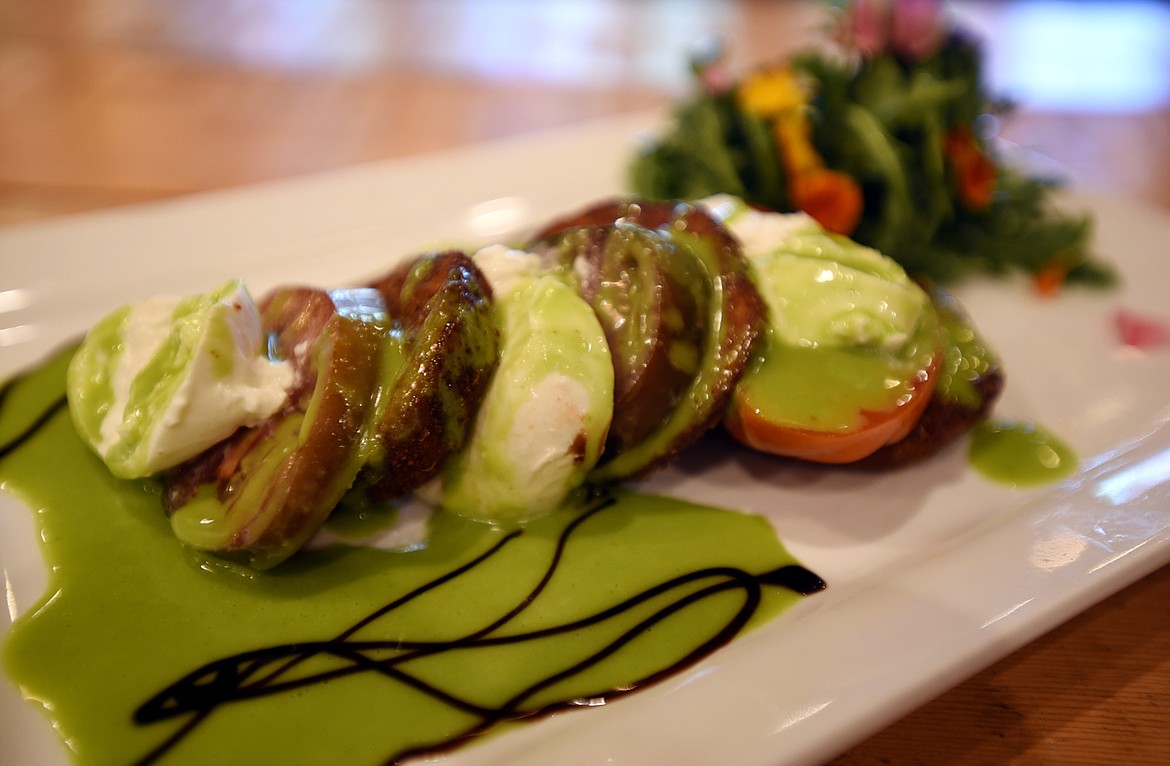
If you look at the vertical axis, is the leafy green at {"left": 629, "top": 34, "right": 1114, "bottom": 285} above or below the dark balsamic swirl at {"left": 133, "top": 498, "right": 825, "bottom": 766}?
above

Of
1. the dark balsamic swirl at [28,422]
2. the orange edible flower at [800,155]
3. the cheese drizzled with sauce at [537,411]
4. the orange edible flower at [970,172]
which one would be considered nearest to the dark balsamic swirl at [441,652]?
the cheese drizzled with sauce at [537,411]

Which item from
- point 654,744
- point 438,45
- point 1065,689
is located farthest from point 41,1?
point 1065,689

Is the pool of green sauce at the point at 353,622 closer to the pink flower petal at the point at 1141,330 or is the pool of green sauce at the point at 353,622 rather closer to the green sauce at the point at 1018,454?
the green sauce at the point at 1018,454

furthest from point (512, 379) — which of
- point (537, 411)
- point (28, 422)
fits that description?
point (28, 422)

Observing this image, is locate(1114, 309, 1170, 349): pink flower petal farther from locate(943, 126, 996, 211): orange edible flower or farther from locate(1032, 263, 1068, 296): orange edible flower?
locate(943, 126, 996, 211): orange edible flower

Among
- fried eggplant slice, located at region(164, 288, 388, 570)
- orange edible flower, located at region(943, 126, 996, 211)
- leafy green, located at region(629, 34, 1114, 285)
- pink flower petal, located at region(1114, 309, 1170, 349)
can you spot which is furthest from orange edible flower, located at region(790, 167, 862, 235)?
fried eggplant slice, located at region(164, 288, 388, 570)

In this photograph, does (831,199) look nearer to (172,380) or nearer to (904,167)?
(904,167)

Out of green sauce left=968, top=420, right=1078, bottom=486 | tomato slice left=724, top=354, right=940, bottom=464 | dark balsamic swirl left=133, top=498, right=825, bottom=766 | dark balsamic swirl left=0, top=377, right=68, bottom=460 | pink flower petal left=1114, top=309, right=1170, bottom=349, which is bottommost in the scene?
dark balsamic swirl left=133, top=498, right=825, bottom=766
